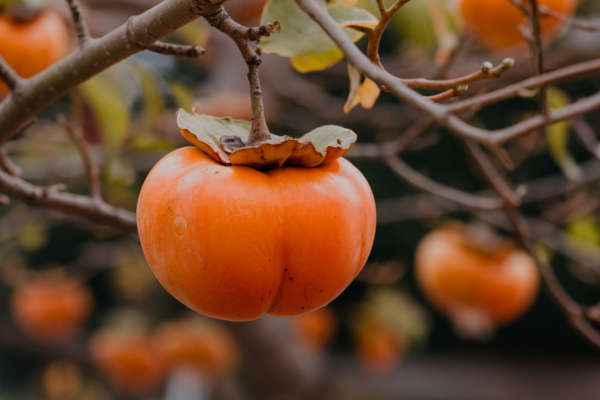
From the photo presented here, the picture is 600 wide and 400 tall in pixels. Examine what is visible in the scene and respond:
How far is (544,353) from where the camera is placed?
9.03 feet

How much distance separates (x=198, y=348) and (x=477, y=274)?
121 cm

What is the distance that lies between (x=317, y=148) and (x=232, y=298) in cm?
12

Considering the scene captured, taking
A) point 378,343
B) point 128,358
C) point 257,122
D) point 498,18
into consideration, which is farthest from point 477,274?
point 128,358

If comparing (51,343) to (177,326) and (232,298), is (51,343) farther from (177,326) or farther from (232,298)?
(232,298)

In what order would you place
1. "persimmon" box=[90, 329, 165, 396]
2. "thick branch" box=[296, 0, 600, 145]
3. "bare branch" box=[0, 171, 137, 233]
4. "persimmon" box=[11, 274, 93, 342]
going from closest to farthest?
"thick branch" box=[296, 0, 600, 145] < "bare branch" box=[0, 171, 137, 233] < "persimmon" box=[11, 274, 93, 342] < "persimmon" box=[90, 329, 165, 396]

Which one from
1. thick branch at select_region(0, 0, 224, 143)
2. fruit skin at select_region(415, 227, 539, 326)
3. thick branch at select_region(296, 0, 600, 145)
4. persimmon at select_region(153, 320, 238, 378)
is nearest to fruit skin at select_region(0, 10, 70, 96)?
thick branch at select_region(0, 0, 224, 143)

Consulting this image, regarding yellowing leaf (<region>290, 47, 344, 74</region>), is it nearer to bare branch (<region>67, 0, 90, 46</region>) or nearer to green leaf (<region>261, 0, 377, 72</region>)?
green leaf (<region>261, 0, 377, 72</region>)

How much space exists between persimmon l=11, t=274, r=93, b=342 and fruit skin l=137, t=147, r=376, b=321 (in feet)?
6.53

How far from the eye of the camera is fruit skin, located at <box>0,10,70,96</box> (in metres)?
0.84

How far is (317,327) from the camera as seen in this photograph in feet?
7.32

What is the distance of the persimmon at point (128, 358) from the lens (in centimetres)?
234

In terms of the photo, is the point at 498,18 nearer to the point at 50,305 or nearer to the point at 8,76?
the point at 8,76

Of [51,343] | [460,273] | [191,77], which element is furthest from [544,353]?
[51,343]

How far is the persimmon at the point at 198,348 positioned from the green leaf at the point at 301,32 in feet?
5.87
